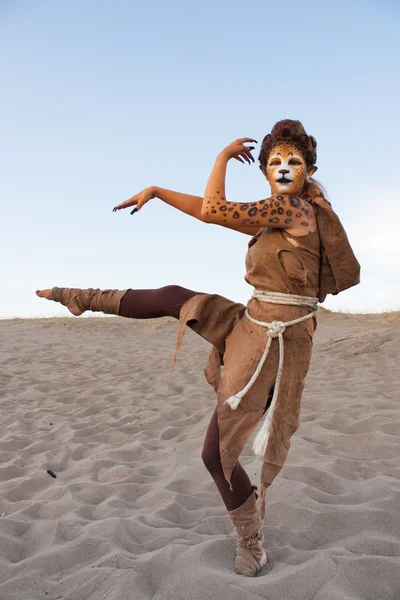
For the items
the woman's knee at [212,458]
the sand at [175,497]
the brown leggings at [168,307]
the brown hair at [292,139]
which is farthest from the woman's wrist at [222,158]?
the sand at [175,497]

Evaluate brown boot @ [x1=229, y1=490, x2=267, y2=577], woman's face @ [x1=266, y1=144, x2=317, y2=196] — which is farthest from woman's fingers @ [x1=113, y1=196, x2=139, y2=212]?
brown boot @ [x1=229, y1=490, x2=267, y2=577]

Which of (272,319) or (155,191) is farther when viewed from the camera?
(155,191)

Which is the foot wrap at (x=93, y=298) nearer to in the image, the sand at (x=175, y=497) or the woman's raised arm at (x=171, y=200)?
the woman's raised arm at (x=171, y=200)

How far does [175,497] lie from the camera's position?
346cm

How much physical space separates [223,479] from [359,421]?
2.81 metres

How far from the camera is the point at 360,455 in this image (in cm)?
419

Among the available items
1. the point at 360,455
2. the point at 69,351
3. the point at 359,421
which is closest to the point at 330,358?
the point at 359,421

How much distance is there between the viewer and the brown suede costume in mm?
2295

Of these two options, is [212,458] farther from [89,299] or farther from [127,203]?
[127,203]

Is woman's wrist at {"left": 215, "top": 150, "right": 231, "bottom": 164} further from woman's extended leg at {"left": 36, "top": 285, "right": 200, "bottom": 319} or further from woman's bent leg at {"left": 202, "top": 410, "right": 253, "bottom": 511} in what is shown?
woman's bent leg at {"left": 202, "top": 410, "right": 253, "bottom": 511}

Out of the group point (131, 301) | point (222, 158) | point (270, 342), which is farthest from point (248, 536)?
point (222, 158)

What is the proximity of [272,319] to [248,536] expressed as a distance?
109cm

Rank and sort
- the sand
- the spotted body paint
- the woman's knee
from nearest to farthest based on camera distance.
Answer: the spotted body paint, the sand, the woman's knee

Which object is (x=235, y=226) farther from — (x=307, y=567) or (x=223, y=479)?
(x=307, y=567)
